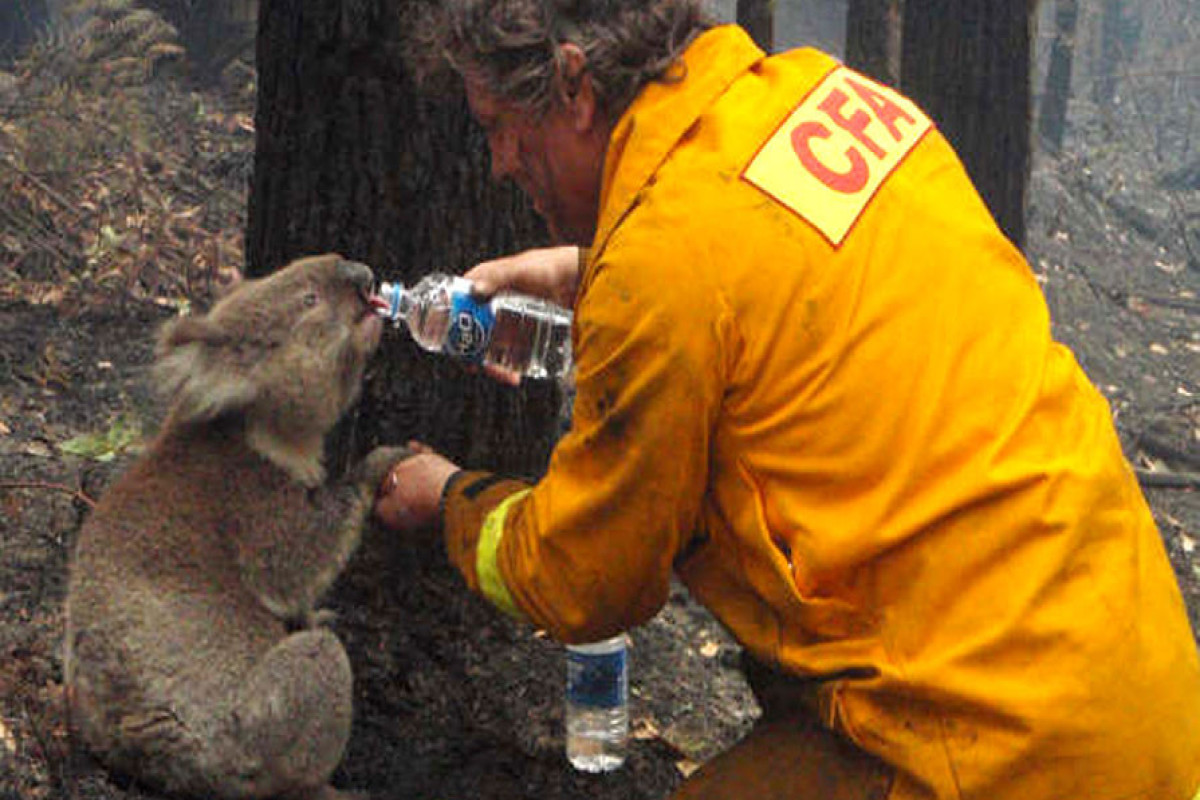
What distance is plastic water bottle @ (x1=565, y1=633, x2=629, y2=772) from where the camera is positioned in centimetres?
384

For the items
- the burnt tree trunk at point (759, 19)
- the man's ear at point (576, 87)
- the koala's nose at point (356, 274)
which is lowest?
the burnt tree trunk at point (759, 19)

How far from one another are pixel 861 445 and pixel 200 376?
64.8 inches

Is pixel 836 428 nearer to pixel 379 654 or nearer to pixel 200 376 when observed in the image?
pixel 200 376

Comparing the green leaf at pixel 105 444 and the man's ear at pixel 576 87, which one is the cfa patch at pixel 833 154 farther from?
the green leaf at pixel 105 444

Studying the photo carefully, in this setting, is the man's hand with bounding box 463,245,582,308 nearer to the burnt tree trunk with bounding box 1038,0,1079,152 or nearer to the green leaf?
the green leaf

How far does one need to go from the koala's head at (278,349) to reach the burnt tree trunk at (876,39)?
445 cm

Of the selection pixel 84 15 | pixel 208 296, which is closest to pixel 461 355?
pixel 208 296

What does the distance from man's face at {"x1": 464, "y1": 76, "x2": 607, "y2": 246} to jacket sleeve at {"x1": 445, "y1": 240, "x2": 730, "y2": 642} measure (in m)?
0.26

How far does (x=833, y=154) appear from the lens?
259cm

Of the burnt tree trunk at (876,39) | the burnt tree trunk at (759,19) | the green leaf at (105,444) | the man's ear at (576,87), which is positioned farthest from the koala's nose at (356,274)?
the burnt tree trunk at (876,39)

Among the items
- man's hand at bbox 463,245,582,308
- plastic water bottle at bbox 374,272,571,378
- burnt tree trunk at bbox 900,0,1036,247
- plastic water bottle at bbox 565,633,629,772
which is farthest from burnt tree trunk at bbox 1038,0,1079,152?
man's hand at bbox 463,245,582,308

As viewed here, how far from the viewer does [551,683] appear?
13.2ft

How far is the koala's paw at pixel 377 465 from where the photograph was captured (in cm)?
357

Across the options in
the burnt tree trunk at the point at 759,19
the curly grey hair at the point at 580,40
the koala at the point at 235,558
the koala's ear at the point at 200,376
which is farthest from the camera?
the burnt tree trunk at the point at 759,19
